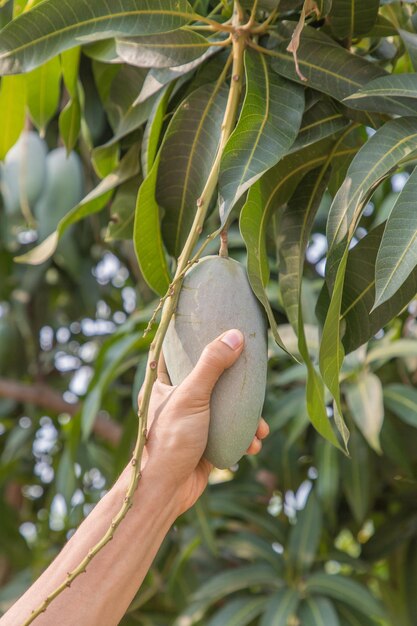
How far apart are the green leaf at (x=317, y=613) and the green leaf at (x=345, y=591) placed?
0.06ft

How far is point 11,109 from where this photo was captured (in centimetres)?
96

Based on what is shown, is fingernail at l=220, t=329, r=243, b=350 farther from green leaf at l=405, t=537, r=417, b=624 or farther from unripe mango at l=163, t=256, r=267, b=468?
green leaf at l=405, t=537, r=417, b=624

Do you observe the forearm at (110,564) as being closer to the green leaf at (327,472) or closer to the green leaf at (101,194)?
the green leaf at (101,194)

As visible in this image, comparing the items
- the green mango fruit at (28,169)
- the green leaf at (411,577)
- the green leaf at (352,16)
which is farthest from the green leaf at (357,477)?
the green leaf at (352,16)

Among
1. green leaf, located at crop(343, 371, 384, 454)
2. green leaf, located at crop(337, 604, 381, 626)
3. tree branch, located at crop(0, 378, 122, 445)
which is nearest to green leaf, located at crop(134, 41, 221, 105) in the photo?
green leaf, located at crop(343, 371, 384, 454)

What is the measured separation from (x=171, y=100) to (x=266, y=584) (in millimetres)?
993

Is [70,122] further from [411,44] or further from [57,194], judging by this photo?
[57,194]

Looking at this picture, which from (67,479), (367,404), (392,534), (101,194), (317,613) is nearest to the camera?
(101,194)

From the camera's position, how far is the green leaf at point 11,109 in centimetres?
96

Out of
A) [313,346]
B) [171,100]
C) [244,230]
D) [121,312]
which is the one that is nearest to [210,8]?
[171,100]

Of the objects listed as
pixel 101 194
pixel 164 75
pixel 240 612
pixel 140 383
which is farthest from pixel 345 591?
pixel 164 75

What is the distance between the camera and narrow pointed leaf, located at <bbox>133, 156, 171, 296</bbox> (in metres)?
0.77

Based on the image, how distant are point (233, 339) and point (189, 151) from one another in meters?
0.21

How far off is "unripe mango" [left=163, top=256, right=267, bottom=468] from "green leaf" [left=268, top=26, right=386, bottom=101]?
0.17 metres
